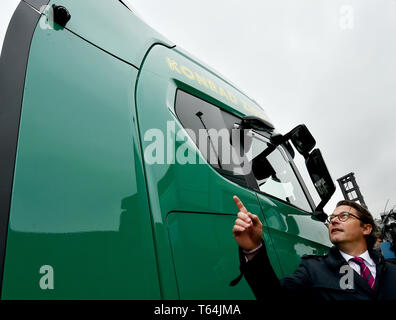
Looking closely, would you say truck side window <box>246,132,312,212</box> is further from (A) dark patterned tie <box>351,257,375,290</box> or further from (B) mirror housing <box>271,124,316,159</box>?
(A) dark patterned tie <box>351,257,375,290</box>

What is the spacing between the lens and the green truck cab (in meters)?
0.71

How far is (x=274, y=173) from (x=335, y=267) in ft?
2.45

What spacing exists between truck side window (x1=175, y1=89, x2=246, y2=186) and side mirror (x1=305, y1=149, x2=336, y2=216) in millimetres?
679

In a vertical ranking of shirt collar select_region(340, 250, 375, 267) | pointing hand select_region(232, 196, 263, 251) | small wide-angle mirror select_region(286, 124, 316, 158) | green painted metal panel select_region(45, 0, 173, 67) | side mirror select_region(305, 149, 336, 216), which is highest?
green painted metal panel select_region(45, 0, 173, 67)

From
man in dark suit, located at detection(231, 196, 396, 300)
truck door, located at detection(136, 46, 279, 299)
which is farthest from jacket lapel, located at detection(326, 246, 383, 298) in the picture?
truck door, located at detection(136, 46, 279, 299)

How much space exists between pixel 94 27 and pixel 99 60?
17cm

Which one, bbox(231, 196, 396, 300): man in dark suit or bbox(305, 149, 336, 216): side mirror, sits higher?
bbox(305, 149, 336, 216): side mirror

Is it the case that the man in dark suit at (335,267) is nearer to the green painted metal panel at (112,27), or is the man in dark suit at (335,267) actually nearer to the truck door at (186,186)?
the truck door at (186,186)

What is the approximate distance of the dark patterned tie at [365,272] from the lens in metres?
1.52

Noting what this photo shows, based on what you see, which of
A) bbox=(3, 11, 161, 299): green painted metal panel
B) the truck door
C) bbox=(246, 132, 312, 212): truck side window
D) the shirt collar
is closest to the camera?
bbox=(3, 11, 161, 299): green painted metal panel

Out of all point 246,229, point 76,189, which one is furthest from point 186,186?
point 76,189

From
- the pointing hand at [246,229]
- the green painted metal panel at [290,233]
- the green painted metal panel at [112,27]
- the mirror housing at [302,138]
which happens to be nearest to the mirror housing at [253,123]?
the mirror housing at [302,138]
